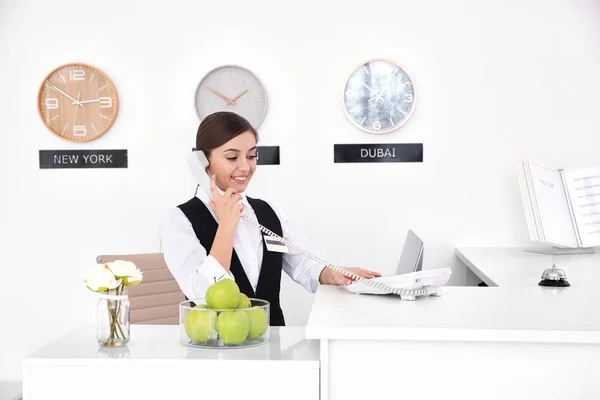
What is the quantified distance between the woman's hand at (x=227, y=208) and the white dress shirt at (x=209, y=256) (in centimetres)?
11

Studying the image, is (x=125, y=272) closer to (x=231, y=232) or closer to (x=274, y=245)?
(x=231, y=232)

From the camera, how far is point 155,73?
4.06 m

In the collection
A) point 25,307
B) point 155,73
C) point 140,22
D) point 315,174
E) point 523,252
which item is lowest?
point 25,307

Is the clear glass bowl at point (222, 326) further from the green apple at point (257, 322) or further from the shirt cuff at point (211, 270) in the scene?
the shirt cuff at point (211, 270)

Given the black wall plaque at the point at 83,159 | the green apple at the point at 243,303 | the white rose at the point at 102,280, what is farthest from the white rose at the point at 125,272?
the black wall plaque at the point at 83,159

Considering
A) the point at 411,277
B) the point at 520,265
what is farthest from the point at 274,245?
the point at 520,265

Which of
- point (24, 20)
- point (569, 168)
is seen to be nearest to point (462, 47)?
point (569, 168)

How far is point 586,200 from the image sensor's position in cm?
358

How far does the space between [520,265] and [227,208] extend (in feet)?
4.54

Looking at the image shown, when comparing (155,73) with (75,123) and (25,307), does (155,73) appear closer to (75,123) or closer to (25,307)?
(75,123)

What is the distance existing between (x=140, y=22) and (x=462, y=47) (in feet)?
5.82

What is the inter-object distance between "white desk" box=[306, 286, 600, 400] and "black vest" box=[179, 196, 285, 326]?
2.76 feet

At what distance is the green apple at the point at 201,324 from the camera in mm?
1721

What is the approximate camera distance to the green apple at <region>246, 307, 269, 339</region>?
176 centimetres
